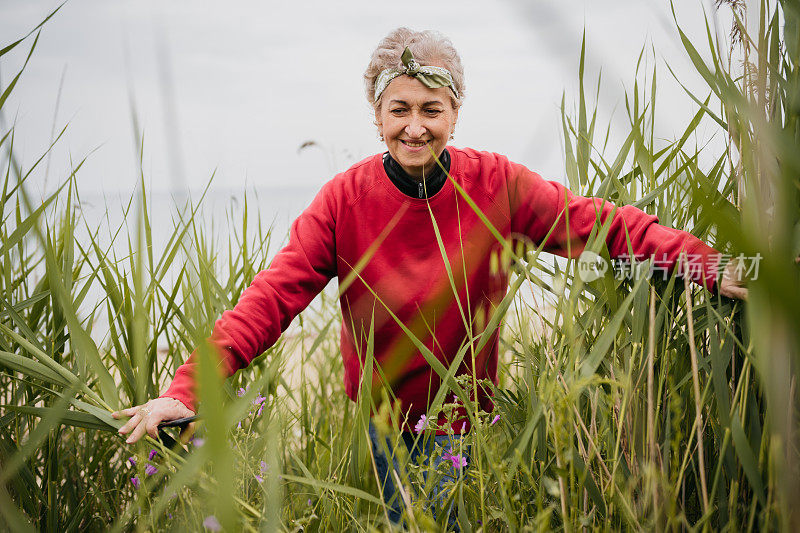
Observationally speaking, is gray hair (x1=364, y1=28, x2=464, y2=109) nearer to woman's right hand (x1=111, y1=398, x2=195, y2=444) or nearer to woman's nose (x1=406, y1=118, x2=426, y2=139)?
woman's nose (x1=406, y1=118, x2=426, y2=139)

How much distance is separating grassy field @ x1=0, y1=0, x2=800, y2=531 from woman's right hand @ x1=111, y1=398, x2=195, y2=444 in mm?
39

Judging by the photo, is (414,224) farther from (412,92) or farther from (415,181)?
(412,92)

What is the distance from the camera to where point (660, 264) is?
106 centimetres

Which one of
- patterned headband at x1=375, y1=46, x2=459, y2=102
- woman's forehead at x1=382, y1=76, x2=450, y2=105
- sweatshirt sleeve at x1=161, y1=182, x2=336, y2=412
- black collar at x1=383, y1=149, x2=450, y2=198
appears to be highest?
patterned headband at x1=375, y1=46, x2=459, y2=102

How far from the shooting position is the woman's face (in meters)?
1.61

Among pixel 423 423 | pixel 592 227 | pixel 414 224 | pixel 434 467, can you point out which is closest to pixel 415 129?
pixel 414 224

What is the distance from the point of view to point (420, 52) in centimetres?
164

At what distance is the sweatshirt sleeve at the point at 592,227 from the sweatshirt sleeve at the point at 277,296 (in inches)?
23.4

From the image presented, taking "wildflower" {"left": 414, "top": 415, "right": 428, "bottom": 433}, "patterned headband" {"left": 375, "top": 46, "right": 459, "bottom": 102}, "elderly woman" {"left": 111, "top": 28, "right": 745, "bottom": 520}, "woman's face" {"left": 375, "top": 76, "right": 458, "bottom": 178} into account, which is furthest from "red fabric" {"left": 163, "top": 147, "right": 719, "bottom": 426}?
"wildflower" {"left": 414, "top": 415, "right": 428, "bottom": 433}

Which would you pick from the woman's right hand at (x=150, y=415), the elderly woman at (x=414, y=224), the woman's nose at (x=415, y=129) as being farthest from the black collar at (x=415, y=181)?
the woman's right hand at (x=150, y=415)

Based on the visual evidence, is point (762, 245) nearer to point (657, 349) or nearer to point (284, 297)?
point (657, 349)

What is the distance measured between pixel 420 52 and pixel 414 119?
0.21 meters

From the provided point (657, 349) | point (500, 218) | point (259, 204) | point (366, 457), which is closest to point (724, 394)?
point (657, 349)

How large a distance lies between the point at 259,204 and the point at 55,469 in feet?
3.30
